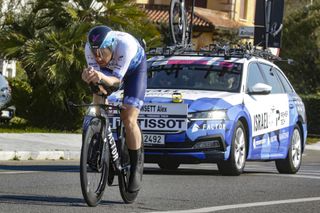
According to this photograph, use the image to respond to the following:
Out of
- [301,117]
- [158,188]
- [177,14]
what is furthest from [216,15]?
[158,188]

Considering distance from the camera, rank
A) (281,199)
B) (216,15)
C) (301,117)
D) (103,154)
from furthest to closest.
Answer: (216,15), (301,117), (281,199), (103,154)

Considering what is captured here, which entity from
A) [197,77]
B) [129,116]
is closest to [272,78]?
[197,77]

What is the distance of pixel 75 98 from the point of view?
23.1 metres

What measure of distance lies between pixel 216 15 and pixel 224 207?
1588 inches

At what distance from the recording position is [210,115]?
12289 millimetres

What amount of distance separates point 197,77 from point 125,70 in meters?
4.93

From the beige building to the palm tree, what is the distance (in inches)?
772

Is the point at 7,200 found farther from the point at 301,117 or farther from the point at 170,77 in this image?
the point at 301,117

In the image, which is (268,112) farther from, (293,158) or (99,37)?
(99,37)

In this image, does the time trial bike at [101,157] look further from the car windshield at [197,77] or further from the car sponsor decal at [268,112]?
the car sponsor decal at [268,112]

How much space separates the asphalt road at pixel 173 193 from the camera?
859 centimetres

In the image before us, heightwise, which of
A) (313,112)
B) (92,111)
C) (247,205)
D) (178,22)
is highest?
(92,111)

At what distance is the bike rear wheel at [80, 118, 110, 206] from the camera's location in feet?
26.7

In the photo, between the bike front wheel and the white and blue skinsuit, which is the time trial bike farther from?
the bike front wheel
